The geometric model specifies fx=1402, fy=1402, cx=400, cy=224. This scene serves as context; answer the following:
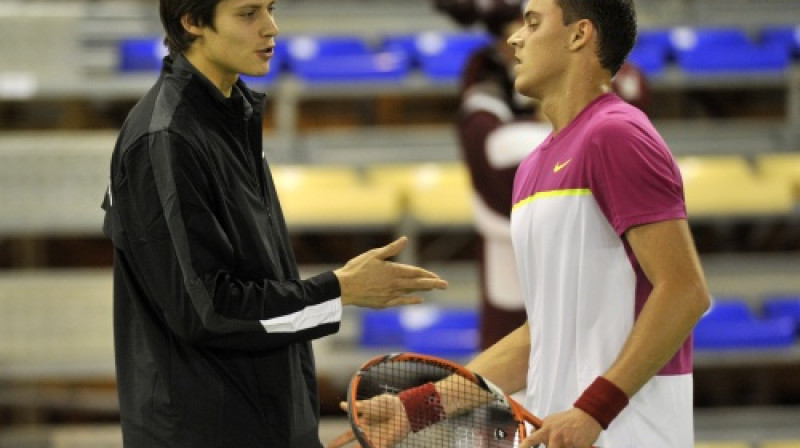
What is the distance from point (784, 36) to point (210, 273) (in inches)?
235

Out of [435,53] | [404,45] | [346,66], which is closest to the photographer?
[346,66]

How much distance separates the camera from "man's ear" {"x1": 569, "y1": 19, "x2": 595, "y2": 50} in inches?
98.7

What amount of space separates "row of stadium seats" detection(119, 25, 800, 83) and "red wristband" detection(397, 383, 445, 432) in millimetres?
4567

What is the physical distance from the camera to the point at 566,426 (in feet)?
7.54

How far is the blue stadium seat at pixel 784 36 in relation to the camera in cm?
746

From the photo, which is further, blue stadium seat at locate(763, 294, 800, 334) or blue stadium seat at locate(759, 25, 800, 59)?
blue stadium seat at locate(759, 25, 800, 59)

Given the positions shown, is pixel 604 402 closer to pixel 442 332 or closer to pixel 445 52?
pixel 442 332

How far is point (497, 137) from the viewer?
14.0 ft

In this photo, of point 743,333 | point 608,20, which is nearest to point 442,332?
point 743,333

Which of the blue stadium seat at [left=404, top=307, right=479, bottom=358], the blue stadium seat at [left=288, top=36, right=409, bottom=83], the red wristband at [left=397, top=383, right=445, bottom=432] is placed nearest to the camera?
the red wristband at [left=397, top=383, right=445, bottom=432]

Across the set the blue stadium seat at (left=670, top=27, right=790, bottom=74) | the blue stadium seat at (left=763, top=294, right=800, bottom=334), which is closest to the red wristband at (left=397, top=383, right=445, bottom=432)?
the blue stadium seat at (left=763, top=294, right=800, bottom=334)

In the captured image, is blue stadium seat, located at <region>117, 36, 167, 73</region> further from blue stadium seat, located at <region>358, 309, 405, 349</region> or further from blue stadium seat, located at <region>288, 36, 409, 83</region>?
blue stadium seat, located at <region>358, 309, 405, 349</region>

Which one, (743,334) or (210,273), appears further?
(743,334)

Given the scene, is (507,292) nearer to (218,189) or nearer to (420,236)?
(218,189)
